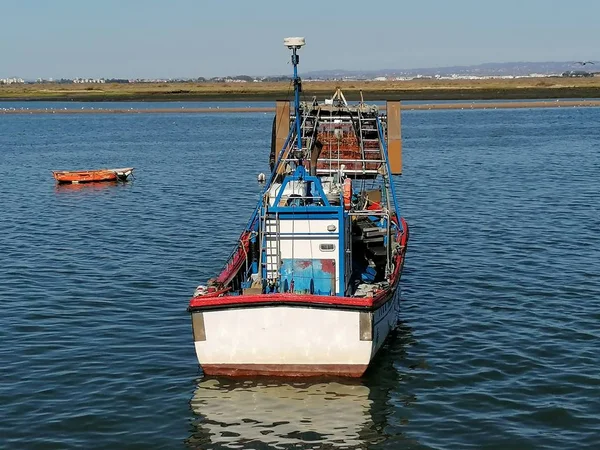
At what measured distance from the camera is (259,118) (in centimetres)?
11356

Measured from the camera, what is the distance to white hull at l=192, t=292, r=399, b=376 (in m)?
17.6

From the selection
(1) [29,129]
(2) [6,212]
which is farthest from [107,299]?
(1) [29,129]

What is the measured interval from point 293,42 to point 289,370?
23.2ft

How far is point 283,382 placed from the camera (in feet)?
59.6

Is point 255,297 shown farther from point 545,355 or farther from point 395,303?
point 545,355

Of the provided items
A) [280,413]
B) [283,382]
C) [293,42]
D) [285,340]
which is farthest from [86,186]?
[280,413]

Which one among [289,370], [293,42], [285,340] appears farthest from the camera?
[293,42]

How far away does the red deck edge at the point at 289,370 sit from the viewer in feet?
59.2

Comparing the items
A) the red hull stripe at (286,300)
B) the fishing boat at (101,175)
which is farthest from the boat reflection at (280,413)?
the fishing boat at (101,175)

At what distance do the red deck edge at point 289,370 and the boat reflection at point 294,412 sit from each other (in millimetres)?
147

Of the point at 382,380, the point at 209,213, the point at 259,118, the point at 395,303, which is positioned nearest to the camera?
the point at 382,380

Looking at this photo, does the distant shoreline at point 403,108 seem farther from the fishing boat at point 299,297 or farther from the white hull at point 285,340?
the white hull at point 285,340

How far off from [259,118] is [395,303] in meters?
93.9

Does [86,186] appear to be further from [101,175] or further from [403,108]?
[403,108]
